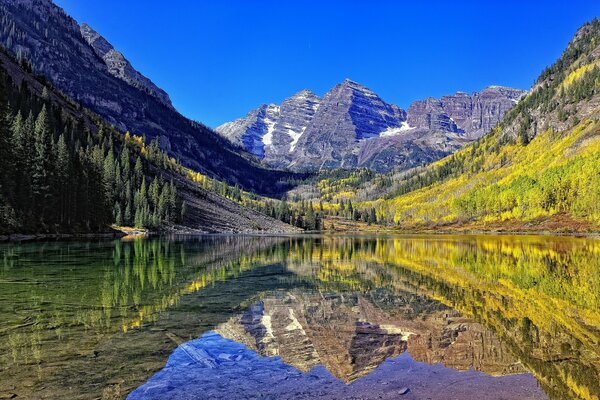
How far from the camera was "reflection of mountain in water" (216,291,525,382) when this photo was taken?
45.2ft

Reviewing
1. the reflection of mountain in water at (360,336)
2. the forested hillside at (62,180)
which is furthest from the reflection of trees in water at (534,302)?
the forested hillside at (62,180)

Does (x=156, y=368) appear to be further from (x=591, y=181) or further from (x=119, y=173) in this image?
(x=591, y=181)

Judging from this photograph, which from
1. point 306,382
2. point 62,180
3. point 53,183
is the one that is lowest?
point 306,382

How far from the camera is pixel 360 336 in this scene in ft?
56.0

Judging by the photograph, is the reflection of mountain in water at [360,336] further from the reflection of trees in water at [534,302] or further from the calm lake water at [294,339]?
the reflection of trees in water at [534,302]

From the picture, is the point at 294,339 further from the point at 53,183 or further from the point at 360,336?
the point at 53,183

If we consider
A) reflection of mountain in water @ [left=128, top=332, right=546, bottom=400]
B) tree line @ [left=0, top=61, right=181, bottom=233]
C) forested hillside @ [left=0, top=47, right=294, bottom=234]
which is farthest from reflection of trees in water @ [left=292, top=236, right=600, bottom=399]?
forested hillside @ [left=0, top=47, right=294, bottom=234]

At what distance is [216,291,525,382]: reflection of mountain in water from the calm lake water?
0.26ft

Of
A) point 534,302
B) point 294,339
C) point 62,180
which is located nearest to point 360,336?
point 294,339

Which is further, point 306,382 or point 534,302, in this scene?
point 534,302

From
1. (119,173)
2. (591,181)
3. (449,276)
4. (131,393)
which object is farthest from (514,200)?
(131,393)

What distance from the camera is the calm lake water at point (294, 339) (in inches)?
447

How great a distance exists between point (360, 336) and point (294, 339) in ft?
8.57

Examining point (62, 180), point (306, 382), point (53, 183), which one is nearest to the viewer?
point (306, 382)
